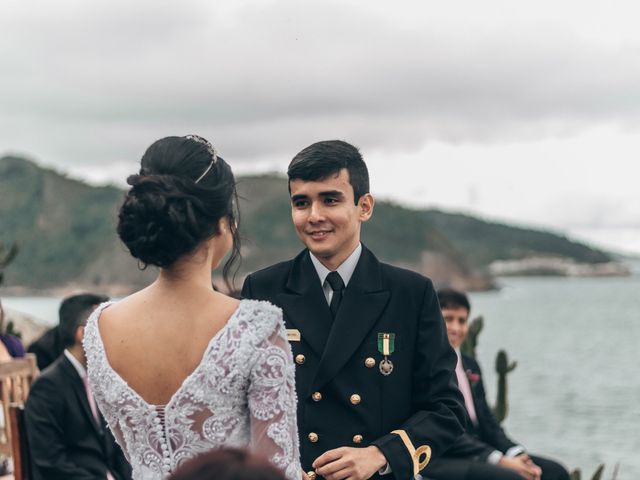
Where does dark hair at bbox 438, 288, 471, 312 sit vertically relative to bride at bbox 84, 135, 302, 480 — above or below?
below

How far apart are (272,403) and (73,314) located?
377cm

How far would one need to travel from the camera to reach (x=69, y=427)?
5.85 metres

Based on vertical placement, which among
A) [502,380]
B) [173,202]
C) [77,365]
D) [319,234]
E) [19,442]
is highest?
[173,202]

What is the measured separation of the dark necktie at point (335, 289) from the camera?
3482mm

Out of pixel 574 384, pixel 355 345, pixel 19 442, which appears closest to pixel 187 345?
pixel 355 345

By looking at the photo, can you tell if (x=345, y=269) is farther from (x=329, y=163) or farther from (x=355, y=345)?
(x=329, y=163)

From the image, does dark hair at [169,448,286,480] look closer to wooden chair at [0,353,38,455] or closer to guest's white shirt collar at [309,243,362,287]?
guest's white shirt collar at [309,243,362,287]

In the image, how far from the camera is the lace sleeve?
2.68 m

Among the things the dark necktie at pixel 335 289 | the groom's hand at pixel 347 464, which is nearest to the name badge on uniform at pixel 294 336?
the dark necktie at pixel 335 289

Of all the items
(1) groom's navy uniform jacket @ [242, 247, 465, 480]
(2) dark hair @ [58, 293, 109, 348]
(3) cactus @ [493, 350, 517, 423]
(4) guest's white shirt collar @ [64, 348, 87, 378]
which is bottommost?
(3) cactus @ [493, 350, 517, 423]

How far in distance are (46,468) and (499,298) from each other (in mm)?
157947

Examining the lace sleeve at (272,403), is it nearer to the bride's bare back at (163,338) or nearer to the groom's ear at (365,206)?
the bride's bare back at (163,338)

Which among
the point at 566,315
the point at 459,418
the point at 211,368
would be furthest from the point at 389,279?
the point at 566,315

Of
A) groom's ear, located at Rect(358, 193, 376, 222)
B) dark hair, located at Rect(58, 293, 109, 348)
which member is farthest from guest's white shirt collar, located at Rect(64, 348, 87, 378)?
groom's ear, located at Rect(358, 193, 376, 222)
